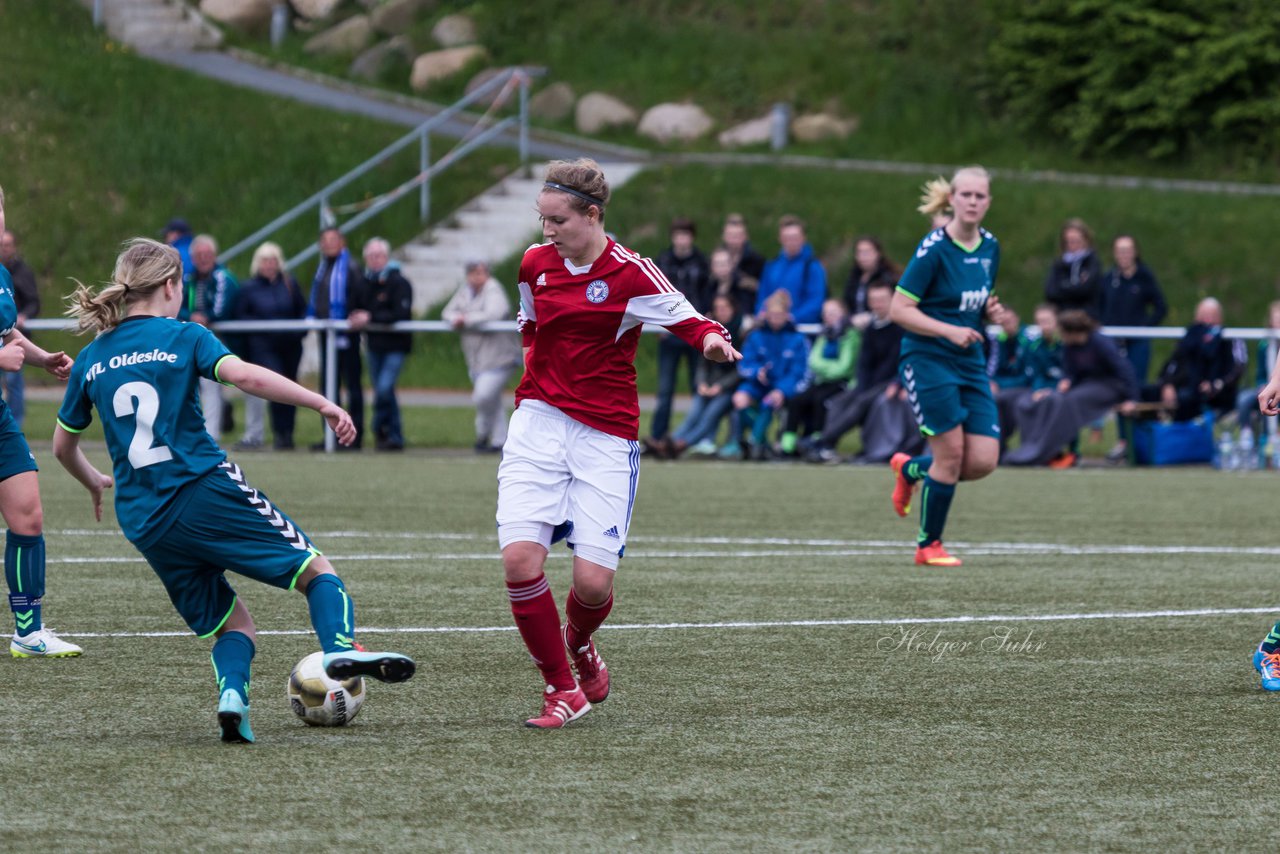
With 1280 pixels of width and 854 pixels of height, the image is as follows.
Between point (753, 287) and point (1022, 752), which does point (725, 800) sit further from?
point (753, 287)

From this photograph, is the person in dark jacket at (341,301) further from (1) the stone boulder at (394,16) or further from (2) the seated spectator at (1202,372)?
(1) the stone boulder at (394,16)

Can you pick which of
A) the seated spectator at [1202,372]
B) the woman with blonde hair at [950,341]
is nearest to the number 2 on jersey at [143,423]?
the woman with blonde hair at [950,341]

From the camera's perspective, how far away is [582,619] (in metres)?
5.94

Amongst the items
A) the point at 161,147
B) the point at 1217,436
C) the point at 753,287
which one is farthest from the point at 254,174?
the point at 1217,436

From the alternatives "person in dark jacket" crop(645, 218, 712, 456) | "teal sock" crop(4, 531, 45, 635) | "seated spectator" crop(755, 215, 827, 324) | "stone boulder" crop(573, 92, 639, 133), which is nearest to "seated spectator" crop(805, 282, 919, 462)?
"seated spectator" crop(755, 215, 827, 324)

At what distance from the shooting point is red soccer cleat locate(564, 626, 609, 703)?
19.4 feet

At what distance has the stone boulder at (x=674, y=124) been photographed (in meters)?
35.9

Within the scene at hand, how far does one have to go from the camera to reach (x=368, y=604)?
813 cm

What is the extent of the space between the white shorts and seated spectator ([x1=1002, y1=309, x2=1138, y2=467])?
39.3 feet

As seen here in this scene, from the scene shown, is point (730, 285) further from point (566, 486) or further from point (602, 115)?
point (602, 115)

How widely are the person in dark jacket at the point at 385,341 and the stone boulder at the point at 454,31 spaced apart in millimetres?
21332

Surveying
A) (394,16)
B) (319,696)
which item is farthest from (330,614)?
(394,16)

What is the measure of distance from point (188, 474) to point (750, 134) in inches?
1213

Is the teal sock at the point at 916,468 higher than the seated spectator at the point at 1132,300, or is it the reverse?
the seated spectator at the point at 1132,300
